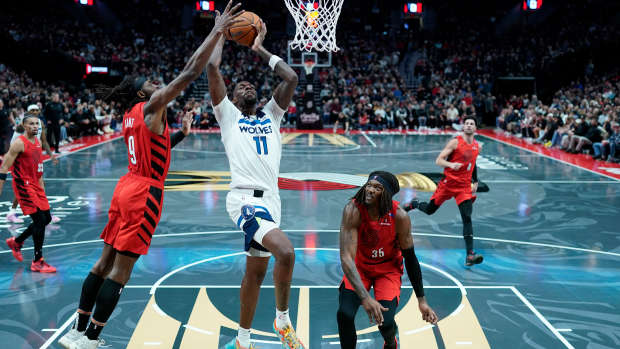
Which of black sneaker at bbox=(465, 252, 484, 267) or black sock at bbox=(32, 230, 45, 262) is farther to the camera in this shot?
black sneaker at bbox=(465, 252, 484, 267)

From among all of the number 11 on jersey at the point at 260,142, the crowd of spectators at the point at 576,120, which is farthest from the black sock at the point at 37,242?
the crowd of spectators at the point at 576,120

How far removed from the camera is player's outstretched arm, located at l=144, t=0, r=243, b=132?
11.1 feet

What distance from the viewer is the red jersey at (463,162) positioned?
642cm

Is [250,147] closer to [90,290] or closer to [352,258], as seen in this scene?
[352,258]

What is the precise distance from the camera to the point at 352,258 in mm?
3420

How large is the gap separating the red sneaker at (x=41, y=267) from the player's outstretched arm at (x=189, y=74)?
9.51 ft

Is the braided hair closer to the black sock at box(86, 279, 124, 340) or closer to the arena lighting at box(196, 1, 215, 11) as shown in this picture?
the black sock at box(86, 279, 124, 340)

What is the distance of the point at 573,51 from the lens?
89.7ft

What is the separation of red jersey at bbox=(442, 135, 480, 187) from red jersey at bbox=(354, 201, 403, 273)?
2.96 metres

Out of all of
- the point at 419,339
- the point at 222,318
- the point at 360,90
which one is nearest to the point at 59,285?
the point at 222,318

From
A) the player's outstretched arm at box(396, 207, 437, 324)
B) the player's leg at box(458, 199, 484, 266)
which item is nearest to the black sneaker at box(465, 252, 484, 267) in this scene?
the player's leg at box(458, 199, 484, 266)

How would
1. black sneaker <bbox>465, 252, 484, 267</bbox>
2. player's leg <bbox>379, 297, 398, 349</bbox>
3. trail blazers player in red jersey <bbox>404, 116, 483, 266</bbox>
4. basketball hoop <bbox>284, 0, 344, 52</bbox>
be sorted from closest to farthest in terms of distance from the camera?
player's leg <bbox>379, 297, 398, 349</bbox>, black sneaker <bbox>465, 252, 484, 267</bbox>, trail blazers player in red jersey <bbox>404, 116, 483, 266</bbox>, basketball hoop <bbox>284, 0, 344, 52</bbox>

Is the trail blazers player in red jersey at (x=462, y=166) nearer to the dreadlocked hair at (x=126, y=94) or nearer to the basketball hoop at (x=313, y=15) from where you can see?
the dreadlocked hair at (x=126, y=94)

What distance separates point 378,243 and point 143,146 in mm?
1625
